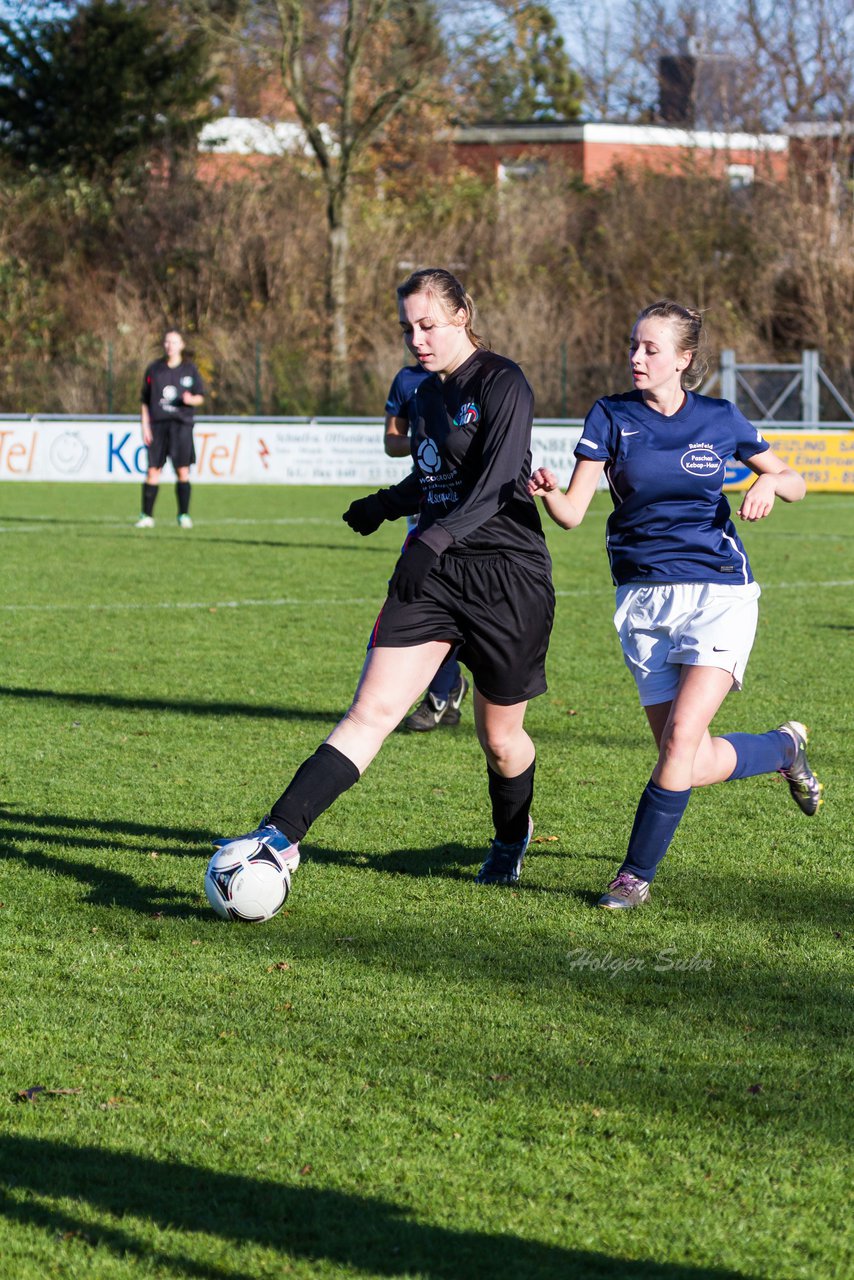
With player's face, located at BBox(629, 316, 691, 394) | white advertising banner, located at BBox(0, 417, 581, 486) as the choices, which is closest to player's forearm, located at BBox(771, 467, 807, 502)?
player's face, located at BBox(629, 316, 691, 394)

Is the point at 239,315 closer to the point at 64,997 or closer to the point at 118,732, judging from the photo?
the point at 118,732

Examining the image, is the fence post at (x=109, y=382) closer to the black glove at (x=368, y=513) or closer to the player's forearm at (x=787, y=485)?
the black glove at (x=368, y=513)

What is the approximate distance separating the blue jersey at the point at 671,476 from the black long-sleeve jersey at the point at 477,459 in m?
0.29

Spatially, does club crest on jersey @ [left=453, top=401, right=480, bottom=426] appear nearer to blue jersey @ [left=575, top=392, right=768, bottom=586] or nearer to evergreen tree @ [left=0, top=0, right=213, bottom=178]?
blue jersey @ [left=575, top=392, right=768, bottom=586]

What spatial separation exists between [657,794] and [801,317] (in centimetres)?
3441

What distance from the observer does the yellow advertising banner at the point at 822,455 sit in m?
25.3

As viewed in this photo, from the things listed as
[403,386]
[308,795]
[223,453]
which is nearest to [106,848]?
[308,795]

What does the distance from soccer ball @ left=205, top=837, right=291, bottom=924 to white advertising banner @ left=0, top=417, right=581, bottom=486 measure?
20638 mm

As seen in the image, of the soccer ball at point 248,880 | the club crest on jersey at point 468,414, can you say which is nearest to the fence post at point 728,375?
the club crest on jersey at point 468,414

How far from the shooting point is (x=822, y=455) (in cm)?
2553

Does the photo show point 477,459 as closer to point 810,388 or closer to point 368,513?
point 368,513

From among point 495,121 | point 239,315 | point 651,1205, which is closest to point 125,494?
point 239,315

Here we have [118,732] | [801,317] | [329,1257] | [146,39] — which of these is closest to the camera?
[329,1257]

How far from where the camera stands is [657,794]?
192 inches
